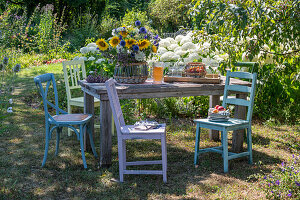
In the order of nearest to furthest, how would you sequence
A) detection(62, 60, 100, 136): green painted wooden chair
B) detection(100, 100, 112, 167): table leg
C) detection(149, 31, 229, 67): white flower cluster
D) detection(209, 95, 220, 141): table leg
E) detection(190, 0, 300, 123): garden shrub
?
detection(190, 0, 300, 123): garden shrub < detection(100, 100, 112, 167): table leg < detection(62, 60, 100, 136): green painted wooden chair < detection(209, 95, 220, 141): table leg < detection(149, 31, 229, 67): white flower cluster

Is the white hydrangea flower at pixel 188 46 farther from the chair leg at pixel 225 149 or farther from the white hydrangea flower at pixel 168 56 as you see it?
the chair leg at pixel 225 149

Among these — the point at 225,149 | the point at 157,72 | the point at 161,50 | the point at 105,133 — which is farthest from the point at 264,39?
the point at 161,50

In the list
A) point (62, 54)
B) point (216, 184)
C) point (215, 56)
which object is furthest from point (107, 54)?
point (62, 54)

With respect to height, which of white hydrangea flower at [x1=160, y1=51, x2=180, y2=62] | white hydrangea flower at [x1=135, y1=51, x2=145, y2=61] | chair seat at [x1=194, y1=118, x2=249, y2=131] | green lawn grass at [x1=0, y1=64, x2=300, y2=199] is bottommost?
green lawn grass at [x1=0, y1=64, x2=300, y2=199]

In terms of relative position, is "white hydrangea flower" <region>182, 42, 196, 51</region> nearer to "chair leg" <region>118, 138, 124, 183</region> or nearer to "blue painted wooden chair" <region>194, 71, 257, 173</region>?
"blue painted wooden chair" <region>194, 71, 257, 173</region>

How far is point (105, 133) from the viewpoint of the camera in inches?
132

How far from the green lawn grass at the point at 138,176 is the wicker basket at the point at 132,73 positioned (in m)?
0.84

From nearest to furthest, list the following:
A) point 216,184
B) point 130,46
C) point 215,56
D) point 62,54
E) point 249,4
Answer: point 216,184 → point 249,4 → point 130,46 → point 215,56 → point 62,54

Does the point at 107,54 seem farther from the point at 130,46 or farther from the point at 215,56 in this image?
the point at 215,56

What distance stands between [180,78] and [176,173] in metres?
1.08

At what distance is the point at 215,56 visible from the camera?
17.6 ft

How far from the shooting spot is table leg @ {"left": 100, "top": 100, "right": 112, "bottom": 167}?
3316 millimetres

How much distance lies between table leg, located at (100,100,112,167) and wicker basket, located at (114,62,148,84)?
394 millimetres

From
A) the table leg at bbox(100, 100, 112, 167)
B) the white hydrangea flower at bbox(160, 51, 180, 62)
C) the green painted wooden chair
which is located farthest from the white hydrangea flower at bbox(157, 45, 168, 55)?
the table leg at bbox(100, 100, 112, 167)
